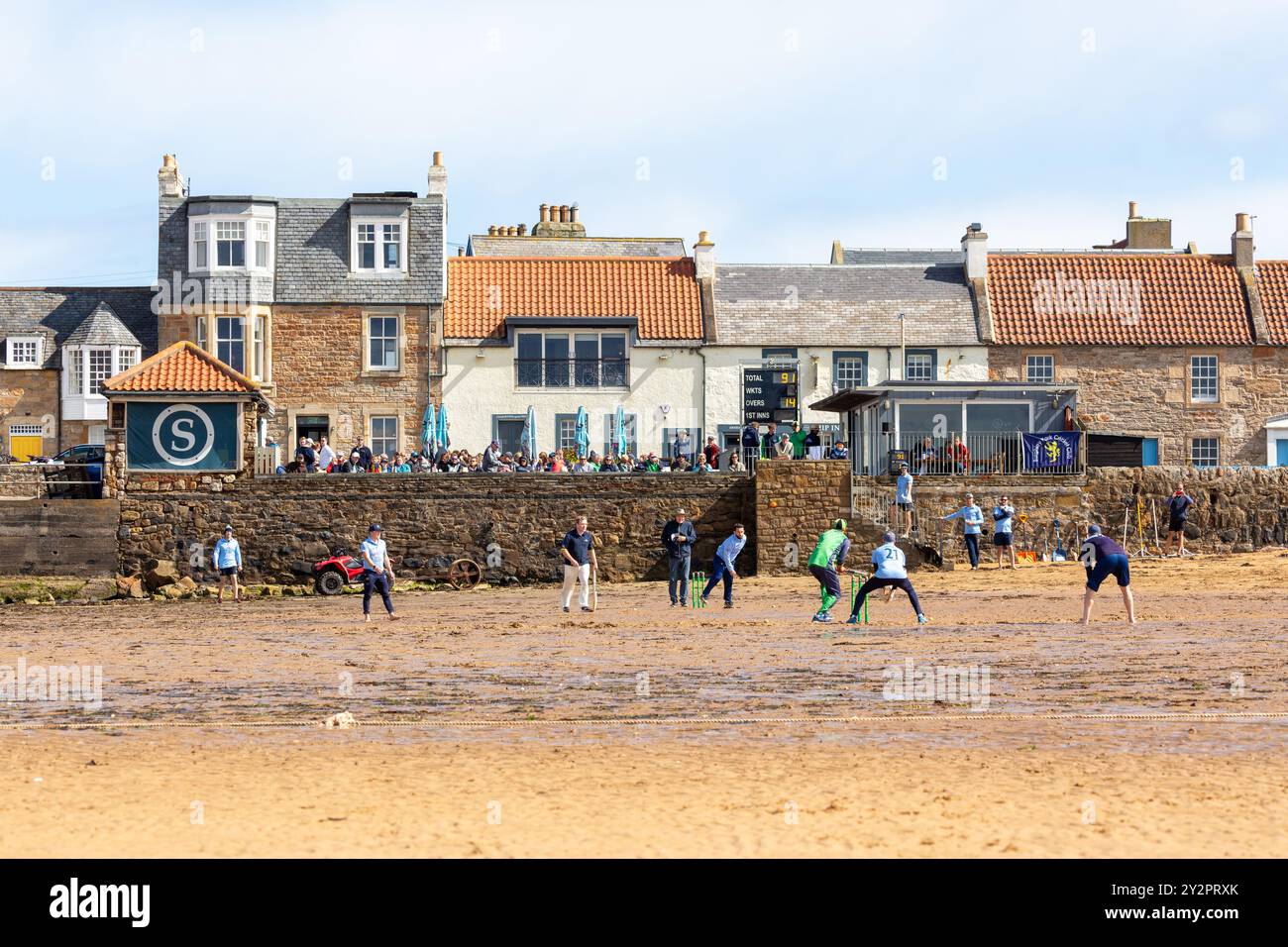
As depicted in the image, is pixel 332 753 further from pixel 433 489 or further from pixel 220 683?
pixel 433 489

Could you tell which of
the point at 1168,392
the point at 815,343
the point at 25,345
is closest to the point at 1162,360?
the point at 1168,392

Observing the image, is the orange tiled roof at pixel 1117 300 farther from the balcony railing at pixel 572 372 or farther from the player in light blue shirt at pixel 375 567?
the player in light blue shirt at pixel 375 567

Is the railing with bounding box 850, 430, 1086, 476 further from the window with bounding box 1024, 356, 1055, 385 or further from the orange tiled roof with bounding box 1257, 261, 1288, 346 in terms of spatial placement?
the orange tiled roof with bounding box 1257, 261, 1288, 346

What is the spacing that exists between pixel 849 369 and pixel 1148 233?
16.4m

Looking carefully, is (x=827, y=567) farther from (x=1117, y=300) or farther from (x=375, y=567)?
Result: (x=1117, y=300)

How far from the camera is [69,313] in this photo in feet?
173

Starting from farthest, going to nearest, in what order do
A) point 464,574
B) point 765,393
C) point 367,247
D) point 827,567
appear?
point 367,247 < point 765,393 < point 464,574 < point 827,567

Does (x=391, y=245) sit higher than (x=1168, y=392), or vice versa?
(x=391, y=245)

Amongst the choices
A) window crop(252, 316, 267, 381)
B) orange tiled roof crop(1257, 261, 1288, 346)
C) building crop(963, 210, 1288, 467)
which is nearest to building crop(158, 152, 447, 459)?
window crop(252, 316, 267, 381)

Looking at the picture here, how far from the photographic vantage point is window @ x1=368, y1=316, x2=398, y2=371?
4691 cm

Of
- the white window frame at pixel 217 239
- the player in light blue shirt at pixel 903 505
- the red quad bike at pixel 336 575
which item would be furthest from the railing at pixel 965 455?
the white window frame at pixel 217 239

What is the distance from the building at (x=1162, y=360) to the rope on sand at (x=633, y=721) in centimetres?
3268

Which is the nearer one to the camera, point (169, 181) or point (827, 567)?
point (827, 567)

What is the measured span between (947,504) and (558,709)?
23429mm
